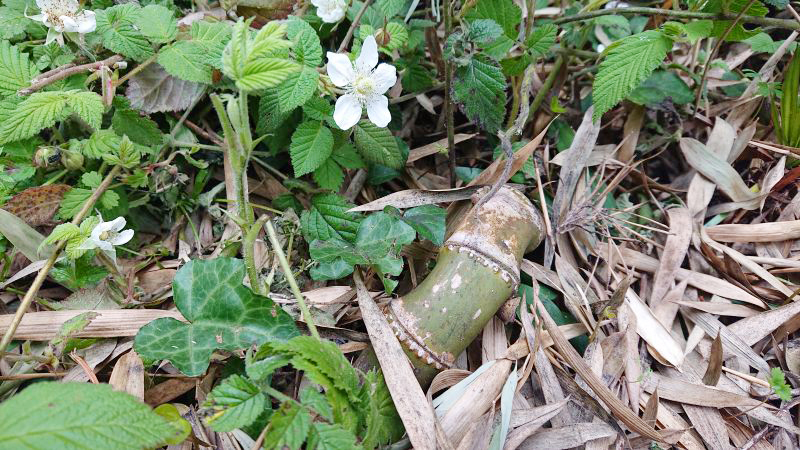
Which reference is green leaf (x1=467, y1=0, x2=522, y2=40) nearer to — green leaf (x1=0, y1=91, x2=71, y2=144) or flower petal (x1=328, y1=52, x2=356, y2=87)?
flower petal (x1=328, y1=52, x2=356, y2=87)

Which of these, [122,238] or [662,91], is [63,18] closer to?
[122,238]

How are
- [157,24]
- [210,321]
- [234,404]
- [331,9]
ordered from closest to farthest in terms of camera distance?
[234,404] < [210,321] < [157,24] < [331,9]

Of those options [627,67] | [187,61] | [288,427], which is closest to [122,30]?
[187,61]

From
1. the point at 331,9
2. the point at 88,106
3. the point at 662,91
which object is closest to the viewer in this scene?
the point at 88,106

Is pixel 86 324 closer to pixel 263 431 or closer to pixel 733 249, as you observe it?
pixel 263 431

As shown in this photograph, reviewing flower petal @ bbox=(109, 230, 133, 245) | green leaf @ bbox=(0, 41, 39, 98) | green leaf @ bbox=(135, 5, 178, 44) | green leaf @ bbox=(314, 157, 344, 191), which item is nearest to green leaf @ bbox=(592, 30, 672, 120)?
green leaf @ bbox=(314, 157, 344, 191)

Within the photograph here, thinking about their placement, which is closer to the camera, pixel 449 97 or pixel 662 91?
pixel 449 97

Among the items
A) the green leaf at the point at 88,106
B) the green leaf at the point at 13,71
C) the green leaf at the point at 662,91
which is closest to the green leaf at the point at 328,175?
the green leaf at the point at 88,106

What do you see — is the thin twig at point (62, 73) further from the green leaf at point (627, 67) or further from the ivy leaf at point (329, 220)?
the green leaf at point (627, 67)
